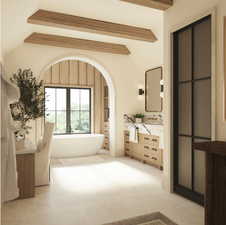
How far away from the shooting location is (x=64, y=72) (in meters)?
6.68

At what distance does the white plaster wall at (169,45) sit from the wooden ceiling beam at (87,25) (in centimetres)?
116

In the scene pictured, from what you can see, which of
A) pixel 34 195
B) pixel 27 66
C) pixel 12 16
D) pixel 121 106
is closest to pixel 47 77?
pixel 27 66

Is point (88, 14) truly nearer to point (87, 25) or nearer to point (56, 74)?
point (87, 25)

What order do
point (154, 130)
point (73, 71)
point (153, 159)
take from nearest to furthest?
point (154, 130) < point (153, 159) < point (73, 71)

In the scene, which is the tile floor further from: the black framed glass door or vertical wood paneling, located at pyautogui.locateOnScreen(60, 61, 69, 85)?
vertical wood paneling, located at pyautogui.locateOnScreen(60, 61, 69, 85)

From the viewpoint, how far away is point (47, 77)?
6.47 m

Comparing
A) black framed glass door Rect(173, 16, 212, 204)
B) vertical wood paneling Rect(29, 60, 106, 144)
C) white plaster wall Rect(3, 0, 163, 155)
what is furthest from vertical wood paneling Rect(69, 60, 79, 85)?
black framed glass door Rect(173, 16, 212, 204)

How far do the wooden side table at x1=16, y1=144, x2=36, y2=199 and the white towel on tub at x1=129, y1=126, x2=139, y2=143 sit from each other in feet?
8.58

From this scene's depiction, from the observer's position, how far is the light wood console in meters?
4.31

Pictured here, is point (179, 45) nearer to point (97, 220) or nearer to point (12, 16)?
point (12, 16)

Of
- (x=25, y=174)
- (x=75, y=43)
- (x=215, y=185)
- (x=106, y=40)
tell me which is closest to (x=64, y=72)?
(x=75, y=43)

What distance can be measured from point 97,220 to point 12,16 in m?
2.66

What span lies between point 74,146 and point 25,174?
2790 millimetres

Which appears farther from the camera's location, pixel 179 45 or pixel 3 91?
pixel 179 45
